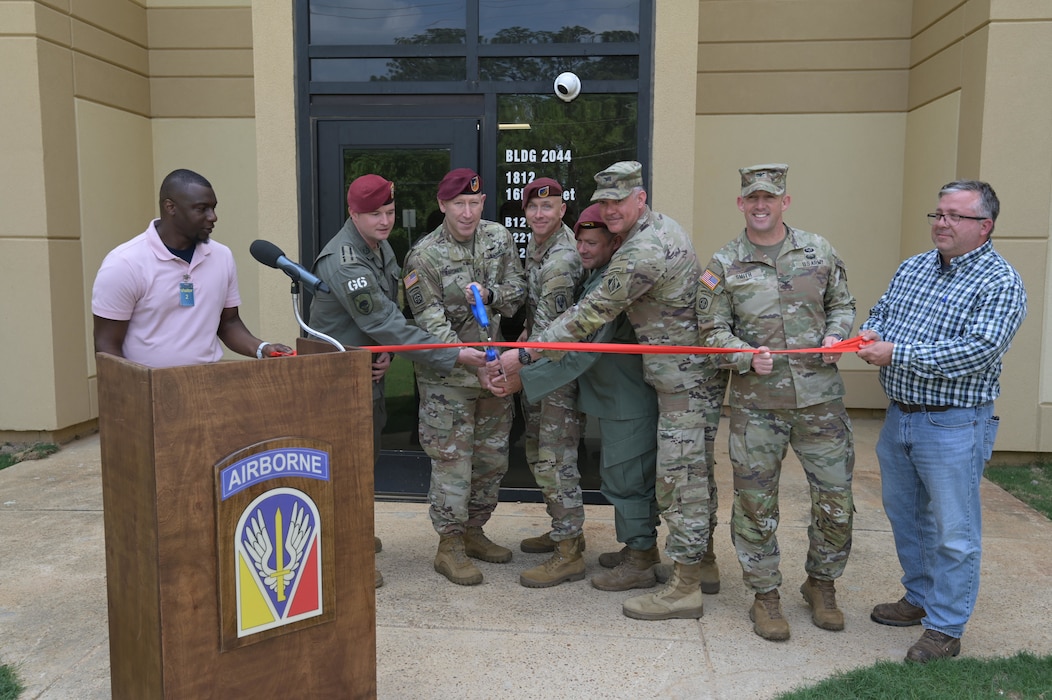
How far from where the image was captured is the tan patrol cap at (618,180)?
12.1ft

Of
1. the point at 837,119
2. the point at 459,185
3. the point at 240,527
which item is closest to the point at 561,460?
the point at 459,185

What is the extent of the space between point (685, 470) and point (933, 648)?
118 centimetres

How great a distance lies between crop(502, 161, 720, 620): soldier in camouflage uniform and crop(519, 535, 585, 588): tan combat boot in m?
0.45

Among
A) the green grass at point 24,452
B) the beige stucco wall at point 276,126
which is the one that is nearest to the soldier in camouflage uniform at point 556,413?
the beige stucco wall at point 276,126

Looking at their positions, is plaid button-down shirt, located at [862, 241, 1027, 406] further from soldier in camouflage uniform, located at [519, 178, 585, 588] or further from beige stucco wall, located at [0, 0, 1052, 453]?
beige stucco wall, located at [0, 0, 1052, 453]

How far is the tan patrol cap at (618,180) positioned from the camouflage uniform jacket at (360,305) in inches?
41.1

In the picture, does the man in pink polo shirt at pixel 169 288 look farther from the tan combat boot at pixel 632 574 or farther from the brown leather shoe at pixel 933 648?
the brown leather shoe at pixel 933 648

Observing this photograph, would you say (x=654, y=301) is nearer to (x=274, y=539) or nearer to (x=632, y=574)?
(x=632, y=574)

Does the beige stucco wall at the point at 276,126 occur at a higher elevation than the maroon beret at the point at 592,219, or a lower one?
higher

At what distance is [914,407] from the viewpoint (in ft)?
11.2

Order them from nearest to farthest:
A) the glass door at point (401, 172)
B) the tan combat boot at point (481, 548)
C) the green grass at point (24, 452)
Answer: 1. the tan combat boot at point (481, 548)
2. the glass door at point (401, 172)
3. the green grass at point (24, 452)

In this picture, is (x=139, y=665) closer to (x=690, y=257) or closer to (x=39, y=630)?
(x=39, y=630)

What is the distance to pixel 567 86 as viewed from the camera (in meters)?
5.49

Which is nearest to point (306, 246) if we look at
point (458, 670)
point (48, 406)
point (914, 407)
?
point (48, 406)
